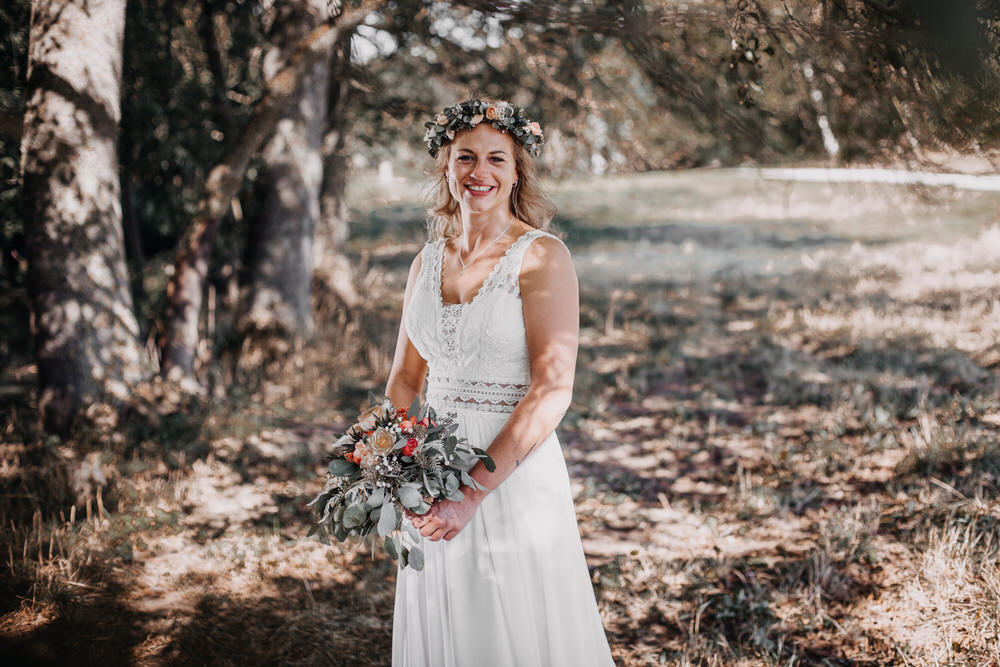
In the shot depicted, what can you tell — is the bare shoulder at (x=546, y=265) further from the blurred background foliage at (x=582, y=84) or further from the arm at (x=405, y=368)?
the blurred background foliage at (x=582, y=84)

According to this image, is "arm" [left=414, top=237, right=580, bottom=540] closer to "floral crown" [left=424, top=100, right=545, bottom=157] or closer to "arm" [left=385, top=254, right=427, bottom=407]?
"floral crown" [left=424, top=100, right=545, bottom=157]

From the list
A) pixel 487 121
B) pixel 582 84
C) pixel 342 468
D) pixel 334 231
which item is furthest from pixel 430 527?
pixel 334 231

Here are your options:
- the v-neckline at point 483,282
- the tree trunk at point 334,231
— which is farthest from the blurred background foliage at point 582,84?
the v-neckline at point 483,282

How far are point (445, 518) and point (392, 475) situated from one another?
0.22 metres

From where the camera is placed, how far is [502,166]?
2.70 meters

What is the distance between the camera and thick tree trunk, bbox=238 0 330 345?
7832 mm

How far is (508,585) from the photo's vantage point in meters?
2.61

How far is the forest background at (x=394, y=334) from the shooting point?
11.7 ft

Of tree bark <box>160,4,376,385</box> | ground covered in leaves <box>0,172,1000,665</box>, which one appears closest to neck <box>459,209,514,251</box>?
ground covered in leaves <box>0,172,1000,665</box>

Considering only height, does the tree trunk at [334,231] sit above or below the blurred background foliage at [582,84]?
below

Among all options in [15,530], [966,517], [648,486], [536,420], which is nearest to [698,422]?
[648,486]

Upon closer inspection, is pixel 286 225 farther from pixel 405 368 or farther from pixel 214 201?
pixel 405 368

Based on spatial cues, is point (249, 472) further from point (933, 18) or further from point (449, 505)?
point (933, 18)

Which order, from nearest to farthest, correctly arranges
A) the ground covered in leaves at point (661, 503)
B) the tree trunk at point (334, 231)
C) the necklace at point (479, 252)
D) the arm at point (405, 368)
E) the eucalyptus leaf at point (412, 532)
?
the eucalyptus leaf at point (412, 532), the necklace at point (479, 252), the arm at point (405, 368), the ground covered in leaves at point (661, 503), the tree trunk at point (334, 231)
